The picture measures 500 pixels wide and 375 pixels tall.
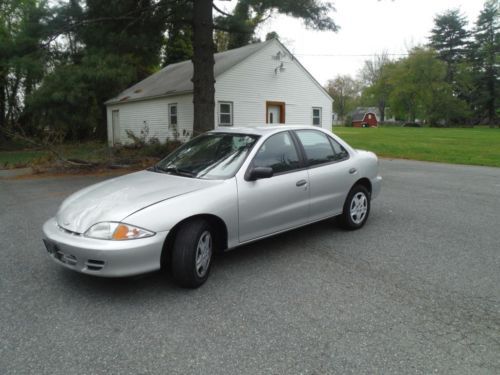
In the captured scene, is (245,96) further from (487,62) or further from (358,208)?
(487,62)

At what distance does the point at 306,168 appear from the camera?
4945 mm

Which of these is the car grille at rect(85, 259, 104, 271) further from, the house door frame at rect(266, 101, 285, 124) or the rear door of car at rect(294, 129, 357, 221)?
the house door frame at rect(266, 101, 285, 124)

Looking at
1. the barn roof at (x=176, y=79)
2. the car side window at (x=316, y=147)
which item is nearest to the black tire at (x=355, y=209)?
the car side window at (x=316, y=147)

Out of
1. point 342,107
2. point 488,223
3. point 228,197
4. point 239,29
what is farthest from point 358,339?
point 342,107

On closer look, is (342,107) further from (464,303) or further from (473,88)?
(464,303)

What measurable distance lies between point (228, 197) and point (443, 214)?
438 cm

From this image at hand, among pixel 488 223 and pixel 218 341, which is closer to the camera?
pixel 218 341

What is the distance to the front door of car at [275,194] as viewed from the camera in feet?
14.0

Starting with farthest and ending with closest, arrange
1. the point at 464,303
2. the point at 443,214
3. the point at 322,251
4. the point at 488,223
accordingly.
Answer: the point at 443,214 → the point at 488,223 → the point at 322,251 → the point at 464,303

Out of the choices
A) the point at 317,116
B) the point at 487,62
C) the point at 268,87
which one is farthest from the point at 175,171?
the point at 487,62

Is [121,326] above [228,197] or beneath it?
beneath

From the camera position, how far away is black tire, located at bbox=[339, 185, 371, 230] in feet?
18.4

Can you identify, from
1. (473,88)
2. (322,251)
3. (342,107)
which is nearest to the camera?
(322,251)

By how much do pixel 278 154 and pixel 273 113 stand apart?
17.8 metres
